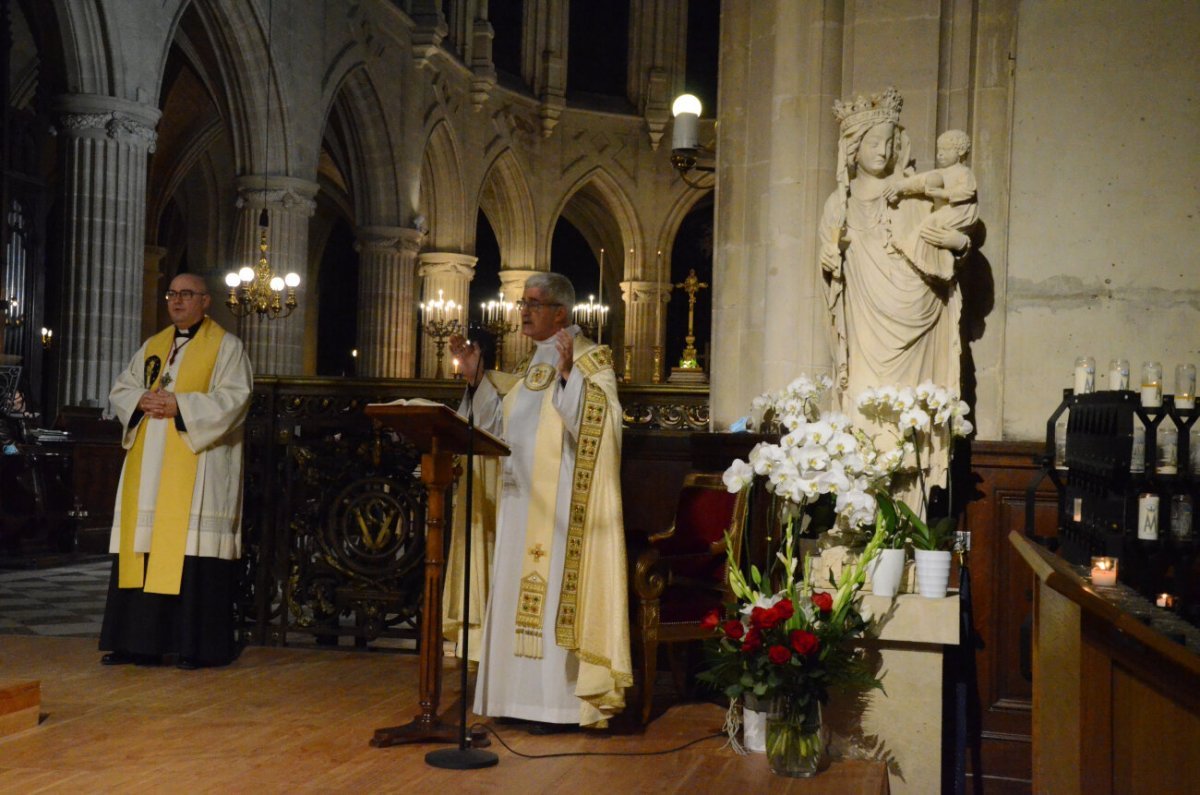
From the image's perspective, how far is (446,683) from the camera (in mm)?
5281

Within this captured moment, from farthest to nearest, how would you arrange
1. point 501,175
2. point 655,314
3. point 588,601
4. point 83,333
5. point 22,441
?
point 655,314
point 501,175
point 83,333
point 22,441
point 588,601

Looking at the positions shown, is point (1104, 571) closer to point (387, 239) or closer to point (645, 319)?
point (387, 239)

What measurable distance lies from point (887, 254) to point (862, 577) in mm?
1314

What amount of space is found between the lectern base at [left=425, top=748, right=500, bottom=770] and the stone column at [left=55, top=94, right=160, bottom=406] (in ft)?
29.9

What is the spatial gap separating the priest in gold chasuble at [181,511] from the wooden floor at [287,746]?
151 mm

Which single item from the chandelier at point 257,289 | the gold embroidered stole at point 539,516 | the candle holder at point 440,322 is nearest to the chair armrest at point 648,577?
the gold embroidered stole at point 539,516

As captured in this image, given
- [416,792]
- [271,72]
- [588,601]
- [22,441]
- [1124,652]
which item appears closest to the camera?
[1124,652]

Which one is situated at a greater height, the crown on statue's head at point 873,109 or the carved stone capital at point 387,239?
the carved stone capital at point 387,239

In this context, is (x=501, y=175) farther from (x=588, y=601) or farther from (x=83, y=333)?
(x=588, y=601)

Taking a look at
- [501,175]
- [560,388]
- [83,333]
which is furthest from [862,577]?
[501,175]

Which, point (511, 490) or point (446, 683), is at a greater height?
point (511, 490)

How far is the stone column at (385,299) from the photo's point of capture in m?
19.5

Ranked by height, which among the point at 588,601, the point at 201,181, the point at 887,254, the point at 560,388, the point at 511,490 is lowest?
the point at 588,601

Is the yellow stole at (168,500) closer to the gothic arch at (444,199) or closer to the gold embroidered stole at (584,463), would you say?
the gold embroidered stole at (584,463)
